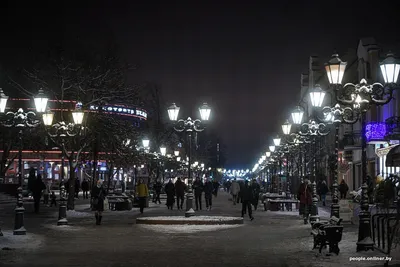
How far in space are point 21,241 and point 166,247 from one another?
438 cm

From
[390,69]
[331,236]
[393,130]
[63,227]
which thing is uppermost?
[393,130]

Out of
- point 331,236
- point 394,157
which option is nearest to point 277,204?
point 394,157

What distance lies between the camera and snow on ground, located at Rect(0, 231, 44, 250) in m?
18.1

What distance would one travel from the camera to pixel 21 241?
64.0 ft

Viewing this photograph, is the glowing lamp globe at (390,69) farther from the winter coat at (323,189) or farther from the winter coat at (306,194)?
the winter coat at (323,189)

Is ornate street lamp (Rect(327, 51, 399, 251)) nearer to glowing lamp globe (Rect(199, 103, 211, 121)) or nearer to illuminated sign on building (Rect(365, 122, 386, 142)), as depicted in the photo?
glowing lamp globe (Rect(199, 103, 211, 121))

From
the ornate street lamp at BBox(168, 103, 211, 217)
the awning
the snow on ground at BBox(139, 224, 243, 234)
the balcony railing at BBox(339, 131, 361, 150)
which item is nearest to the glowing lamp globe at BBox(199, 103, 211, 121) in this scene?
the ornate street lamp at BBox(168, 103, 211, 217)

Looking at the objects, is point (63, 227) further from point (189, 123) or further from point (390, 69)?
point (390, 69)

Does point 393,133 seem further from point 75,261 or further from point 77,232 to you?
point 75,261

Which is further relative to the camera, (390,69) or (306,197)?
(306,197)

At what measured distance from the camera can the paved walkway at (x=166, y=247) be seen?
1488cm

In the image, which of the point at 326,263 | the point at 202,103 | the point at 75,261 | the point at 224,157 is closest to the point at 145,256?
the point at 75,261

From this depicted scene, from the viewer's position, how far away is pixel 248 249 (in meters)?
17.6

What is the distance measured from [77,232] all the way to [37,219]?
800 centimetres
